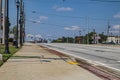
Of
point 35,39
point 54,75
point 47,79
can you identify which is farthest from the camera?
point 35,39

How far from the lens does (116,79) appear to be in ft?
43.1

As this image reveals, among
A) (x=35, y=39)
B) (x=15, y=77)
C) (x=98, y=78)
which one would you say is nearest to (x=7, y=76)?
(x=15, y=77)

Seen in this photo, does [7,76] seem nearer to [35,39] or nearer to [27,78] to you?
[27,78]

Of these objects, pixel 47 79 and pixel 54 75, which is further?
pixel 54 75

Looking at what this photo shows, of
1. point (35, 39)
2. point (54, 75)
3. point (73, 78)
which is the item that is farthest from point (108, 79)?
point (35, 39)

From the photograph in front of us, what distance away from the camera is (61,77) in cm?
1338

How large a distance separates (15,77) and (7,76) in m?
0.46

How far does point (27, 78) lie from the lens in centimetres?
1297

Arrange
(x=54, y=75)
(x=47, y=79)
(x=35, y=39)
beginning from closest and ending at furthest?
1. (x=47, y=79)
2. (x=54, y=75)
3. (x=35, y=39)

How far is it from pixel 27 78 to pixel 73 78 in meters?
1.70

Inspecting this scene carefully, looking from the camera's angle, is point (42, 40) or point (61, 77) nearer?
point (61, 77)

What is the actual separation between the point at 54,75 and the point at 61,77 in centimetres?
70

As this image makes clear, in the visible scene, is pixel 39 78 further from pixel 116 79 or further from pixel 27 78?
pixel 116 79

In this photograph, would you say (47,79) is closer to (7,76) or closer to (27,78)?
(27,78)
